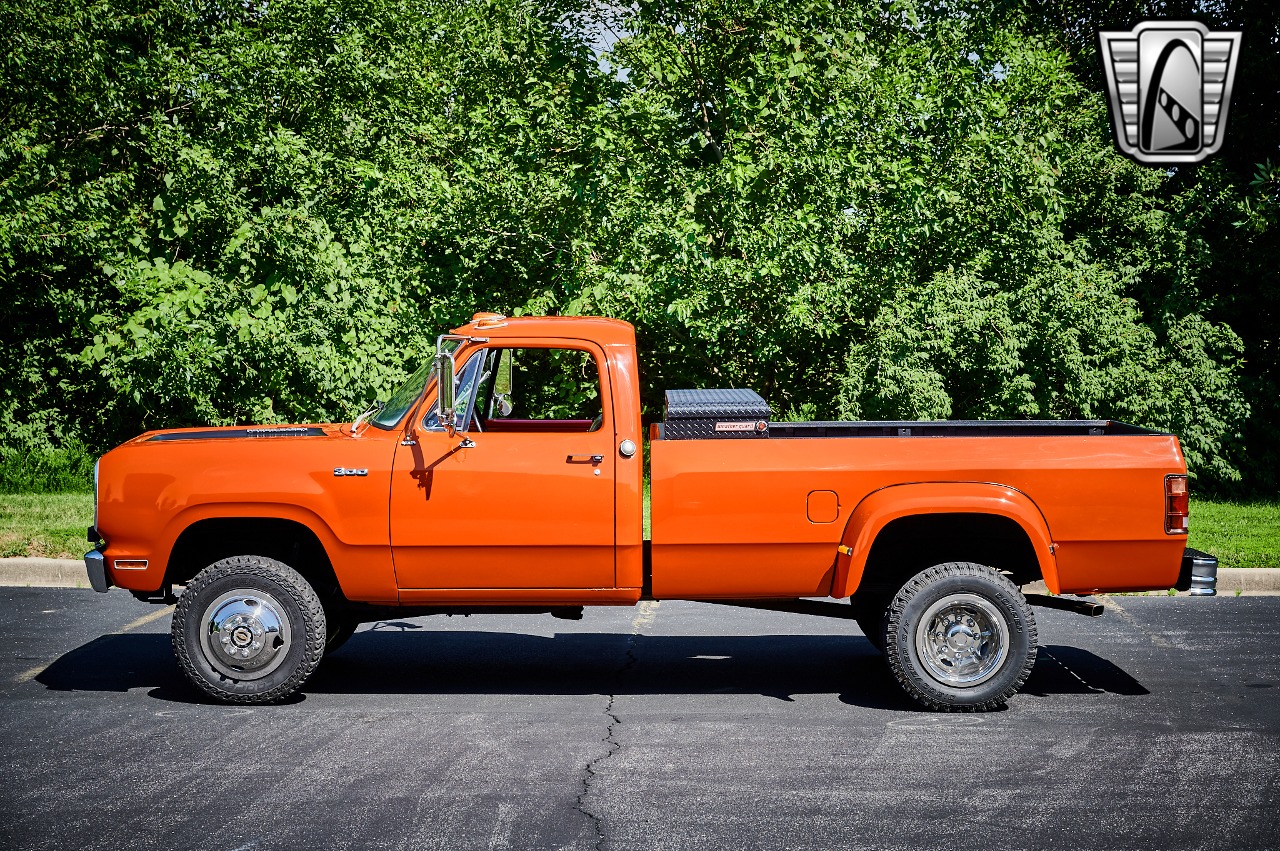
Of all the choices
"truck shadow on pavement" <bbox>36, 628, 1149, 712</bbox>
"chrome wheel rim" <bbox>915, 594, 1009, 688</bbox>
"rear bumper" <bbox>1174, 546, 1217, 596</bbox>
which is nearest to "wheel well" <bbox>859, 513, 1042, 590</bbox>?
"chrome wheel rim" <bbox>915, 594, 1009, 688</bbox>

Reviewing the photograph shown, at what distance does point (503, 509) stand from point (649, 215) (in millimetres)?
7799

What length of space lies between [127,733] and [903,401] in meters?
9.71

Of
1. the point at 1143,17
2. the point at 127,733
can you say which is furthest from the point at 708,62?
the point at 127,733

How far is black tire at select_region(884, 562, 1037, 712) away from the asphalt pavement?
0.59 feet

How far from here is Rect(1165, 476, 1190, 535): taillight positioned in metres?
6.67

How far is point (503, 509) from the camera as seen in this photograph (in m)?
6.73

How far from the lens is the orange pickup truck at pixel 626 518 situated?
6.68 metres

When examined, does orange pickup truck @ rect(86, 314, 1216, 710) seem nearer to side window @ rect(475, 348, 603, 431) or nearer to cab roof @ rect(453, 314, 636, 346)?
cab roof @ rect(453, 314, 636, 346)

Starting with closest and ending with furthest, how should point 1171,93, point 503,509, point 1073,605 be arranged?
point 503,509 → point 1073,605 → point 1171,93

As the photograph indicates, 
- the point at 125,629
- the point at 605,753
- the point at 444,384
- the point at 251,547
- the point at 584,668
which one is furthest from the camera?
the point at 125,629

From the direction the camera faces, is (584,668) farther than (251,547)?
Yes

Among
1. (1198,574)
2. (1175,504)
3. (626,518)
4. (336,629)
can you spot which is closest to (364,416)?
(336,629)

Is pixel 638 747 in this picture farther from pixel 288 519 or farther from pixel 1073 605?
pixel 1073 605

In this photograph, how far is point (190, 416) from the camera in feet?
54.1
